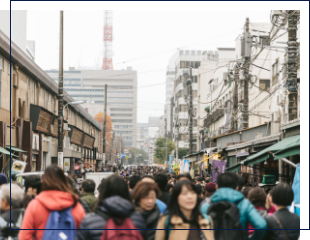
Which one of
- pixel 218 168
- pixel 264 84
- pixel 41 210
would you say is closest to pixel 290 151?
pixel 41 210

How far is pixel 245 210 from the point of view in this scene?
19.1 feet

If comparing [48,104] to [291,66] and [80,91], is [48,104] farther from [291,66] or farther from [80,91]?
[80,91]

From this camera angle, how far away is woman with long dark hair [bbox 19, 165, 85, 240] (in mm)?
5246

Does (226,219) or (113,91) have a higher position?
(113,91)

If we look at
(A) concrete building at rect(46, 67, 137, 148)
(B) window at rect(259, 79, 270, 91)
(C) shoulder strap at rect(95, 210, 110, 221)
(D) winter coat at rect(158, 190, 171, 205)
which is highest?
(A) concrete building at rect(46, 67, 137, 148)

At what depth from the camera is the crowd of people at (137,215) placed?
5051 mm

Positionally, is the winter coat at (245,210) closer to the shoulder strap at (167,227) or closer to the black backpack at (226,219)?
the black backpack at (226,219)

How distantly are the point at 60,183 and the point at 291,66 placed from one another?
11.5 m

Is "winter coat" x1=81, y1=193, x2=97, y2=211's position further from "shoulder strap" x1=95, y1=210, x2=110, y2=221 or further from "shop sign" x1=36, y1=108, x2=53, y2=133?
"shop sign" x1=36, y1=108, x2=53, y2=133

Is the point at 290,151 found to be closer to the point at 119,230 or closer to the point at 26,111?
the point at 119,230

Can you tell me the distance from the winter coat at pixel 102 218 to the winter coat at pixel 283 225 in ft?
6.12

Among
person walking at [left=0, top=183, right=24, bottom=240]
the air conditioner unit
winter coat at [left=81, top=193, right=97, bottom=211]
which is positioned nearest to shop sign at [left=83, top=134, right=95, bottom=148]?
the air conditioner unit

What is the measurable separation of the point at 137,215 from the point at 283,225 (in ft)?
7.00

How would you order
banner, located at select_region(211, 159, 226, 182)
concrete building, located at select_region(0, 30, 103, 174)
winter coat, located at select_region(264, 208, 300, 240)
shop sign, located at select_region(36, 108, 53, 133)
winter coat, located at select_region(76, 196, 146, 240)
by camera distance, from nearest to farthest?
1. winter coat, located at select_region(76, 196, 146, 240)
2. winter coat, located at select_region(264, 208, 300, 240)
3. concrete building, located at select_region(0, 30, 103, 174)
4. banner, located at select_region(211, 159, 226, 182)
5. shop sign, located at select_region(36, 108, 53, 133)
